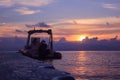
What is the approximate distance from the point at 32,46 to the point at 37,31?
4012 mm

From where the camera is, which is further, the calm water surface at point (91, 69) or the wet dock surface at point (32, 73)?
the calm water surface at point (91, 69)

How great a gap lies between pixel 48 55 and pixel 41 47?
259 centimetres

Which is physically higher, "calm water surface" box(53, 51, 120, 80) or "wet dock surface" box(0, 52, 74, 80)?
"wet dock surface" box(0, 52, 74, 80)

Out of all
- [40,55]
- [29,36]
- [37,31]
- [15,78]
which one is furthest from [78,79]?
[29,36]

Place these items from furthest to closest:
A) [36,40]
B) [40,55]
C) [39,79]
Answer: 1. [36,40]
2. [40,55]
3. [39,79]

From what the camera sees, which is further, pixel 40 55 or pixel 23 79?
pixel 40 55

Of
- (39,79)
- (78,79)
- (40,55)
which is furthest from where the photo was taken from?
(40,55)

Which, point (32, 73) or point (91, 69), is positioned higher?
point (32, 73)

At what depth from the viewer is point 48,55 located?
85.8m

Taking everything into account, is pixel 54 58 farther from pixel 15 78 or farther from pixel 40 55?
pixel 15 78

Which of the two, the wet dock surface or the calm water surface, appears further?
the calm water surface

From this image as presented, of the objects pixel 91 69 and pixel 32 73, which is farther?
pixel 91 69

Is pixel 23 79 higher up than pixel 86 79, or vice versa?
pixel 23 79

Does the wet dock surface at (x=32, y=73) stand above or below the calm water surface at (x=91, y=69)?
above
